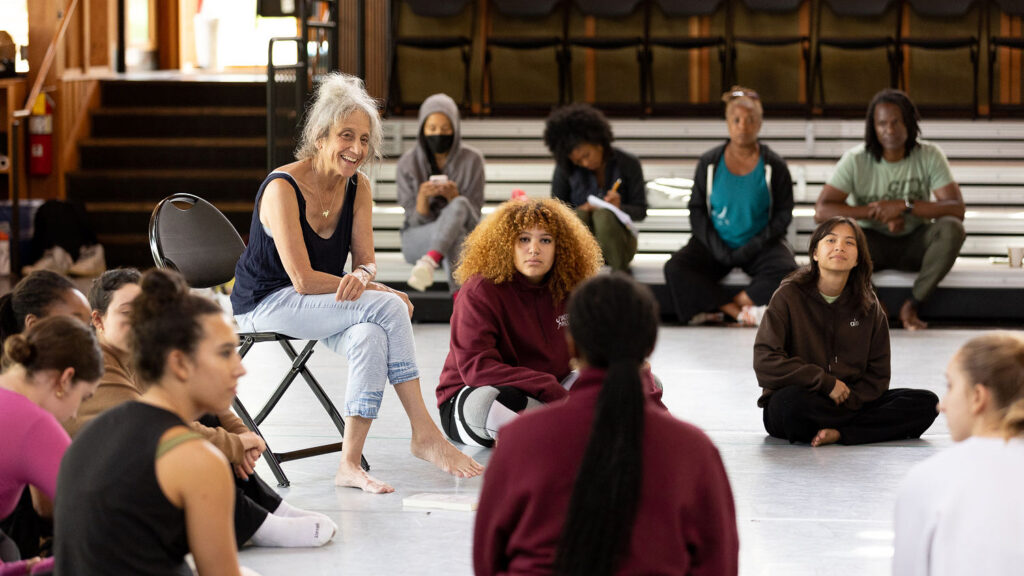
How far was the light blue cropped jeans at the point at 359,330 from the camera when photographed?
3.43 meters

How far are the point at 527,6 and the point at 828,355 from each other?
6.44 m

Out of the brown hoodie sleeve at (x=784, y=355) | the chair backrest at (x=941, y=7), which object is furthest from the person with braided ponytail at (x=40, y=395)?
the chair backrest at (x=941, y=7)

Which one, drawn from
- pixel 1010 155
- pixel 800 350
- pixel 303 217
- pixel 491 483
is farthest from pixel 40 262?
pixel 491 483

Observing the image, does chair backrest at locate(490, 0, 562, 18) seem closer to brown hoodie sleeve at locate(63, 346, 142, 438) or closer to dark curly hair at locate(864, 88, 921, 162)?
dark curly hair at locate(864, 88, 921, 162)

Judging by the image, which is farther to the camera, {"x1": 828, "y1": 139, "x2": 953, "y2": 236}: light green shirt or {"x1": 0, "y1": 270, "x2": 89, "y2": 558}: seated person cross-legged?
{"x1": 828, "y1": 139, "x2": 953, "y2": 236}: light green shirt

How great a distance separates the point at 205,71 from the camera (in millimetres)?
12422

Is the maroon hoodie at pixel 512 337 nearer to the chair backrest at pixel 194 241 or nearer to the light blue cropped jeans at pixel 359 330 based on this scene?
the light blue cropped jeans at pixel 359 330

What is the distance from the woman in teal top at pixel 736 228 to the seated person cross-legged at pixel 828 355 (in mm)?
2650

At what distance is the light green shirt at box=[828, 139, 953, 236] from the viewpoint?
662 centimetres

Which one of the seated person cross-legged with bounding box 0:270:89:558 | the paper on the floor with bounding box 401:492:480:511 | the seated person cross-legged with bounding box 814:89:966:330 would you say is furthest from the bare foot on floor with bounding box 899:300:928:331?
the seated person cross-legged with bounding box 0:270:89:558

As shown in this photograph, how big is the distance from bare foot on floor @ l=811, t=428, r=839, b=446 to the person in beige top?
5.68 ft

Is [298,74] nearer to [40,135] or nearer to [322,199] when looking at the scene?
[40,135]

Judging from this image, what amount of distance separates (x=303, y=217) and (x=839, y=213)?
12.6ft

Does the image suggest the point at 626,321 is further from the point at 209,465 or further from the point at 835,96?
the point at 835,96
